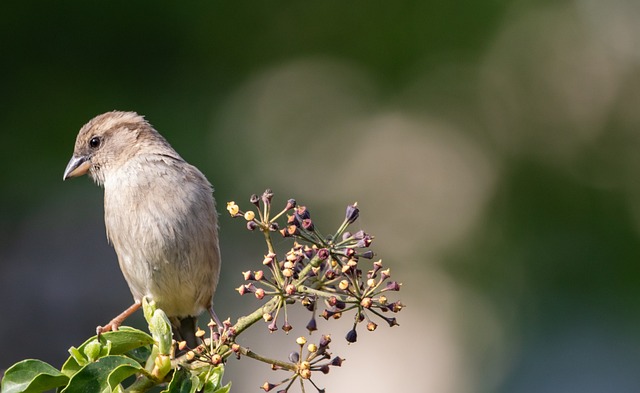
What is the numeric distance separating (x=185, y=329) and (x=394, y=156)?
3.99m

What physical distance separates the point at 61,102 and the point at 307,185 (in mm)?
2143

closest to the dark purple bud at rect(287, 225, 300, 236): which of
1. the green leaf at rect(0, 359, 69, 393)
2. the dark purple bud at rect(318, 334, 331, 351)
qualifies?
the dark purple bud at rect(318, 334, 331, 351)

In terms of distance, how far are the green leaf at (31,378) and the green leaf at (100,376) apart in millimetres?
109

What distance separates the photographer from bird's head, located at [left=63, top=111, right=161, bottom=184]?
511cm

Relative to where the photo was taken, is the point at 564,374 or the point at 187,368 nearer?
the point at 187,368

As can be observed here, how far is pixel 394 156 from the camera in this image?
872 cm

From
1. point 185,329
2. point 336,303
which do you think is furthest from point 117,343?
point 185,329

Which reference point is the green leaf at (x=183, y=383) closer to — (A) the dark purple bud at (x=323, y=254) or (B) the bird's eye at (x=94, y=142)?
(A) the dark purple bud at (x=323, y=254)

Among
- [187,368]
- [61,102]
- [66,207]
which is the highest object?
[61,102]

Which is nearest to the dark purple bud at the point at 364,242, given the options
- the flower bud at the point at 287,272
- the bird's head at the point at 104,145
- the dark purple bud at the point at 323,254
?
the dark purple bud at the point at 323,254

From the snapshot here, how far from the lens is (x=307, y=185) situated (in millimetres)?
8297

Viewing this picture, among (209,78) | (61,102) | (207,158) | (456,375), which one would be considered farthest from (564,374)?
(61,102)

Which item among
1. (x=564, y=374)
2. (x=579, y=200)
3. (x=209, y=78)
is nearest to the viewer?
(x=564, y=374)

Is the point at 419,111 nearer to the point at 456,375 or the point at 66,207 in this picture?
the point at 456,375
